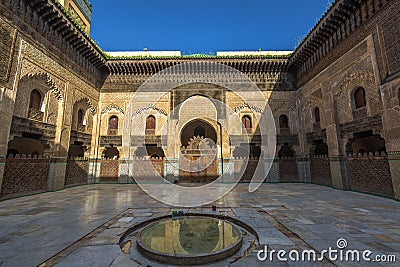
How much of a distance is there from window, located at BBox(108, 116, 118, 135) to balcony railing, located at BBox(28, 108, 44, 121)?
3.53 m

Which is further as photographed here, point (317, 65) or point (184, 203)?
point (317, 65)

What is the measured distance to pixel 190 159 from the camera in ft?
34.6

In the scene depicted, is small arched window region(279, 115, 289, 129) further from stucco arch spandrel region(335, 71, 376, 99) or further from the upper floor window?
stucco arch spandrel region(335, 71, 376, 99)

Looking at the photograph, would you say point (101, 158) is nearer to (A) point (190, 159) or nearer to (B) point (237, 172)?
(A) point (190, 159)

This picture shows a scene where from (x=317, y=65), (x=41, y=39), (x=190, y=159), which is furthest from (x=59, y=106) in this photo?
(x=317, y=65)

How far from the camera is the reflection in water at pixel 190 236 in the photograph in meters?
2.47

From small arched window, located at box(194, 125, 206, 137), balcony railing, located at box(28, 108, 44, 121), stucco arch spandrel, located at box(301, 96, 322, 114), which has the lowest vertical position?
balcony railing, located at box(28, 108, 44, 121)

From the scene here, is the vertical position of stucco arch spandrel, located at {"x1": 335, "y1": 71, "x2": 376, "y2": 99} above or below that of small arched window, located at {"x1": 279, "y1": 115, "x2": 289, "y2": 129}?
above

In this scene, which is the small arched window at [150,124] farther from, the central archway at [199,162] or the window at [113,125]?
the central archway at [199,162]

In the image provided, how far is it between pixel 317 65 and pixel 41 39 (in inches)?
464

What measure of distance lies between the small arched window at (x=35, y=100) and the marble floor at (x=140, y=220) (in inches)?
155

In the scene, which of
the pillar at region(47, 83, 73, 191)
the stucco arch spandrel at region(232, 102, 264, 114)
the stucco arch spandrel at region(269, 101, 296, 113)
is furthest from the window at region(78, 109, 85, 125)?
the stucco arch spandrel at region(269, 101, 296, 113)

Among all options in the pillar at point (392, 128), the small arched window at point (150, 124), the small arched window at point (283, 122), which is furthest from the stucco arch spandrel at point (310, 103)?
the small arched window at point (150, 124)

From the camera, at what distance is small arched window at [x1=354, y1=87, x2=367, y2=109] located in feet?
22.9
